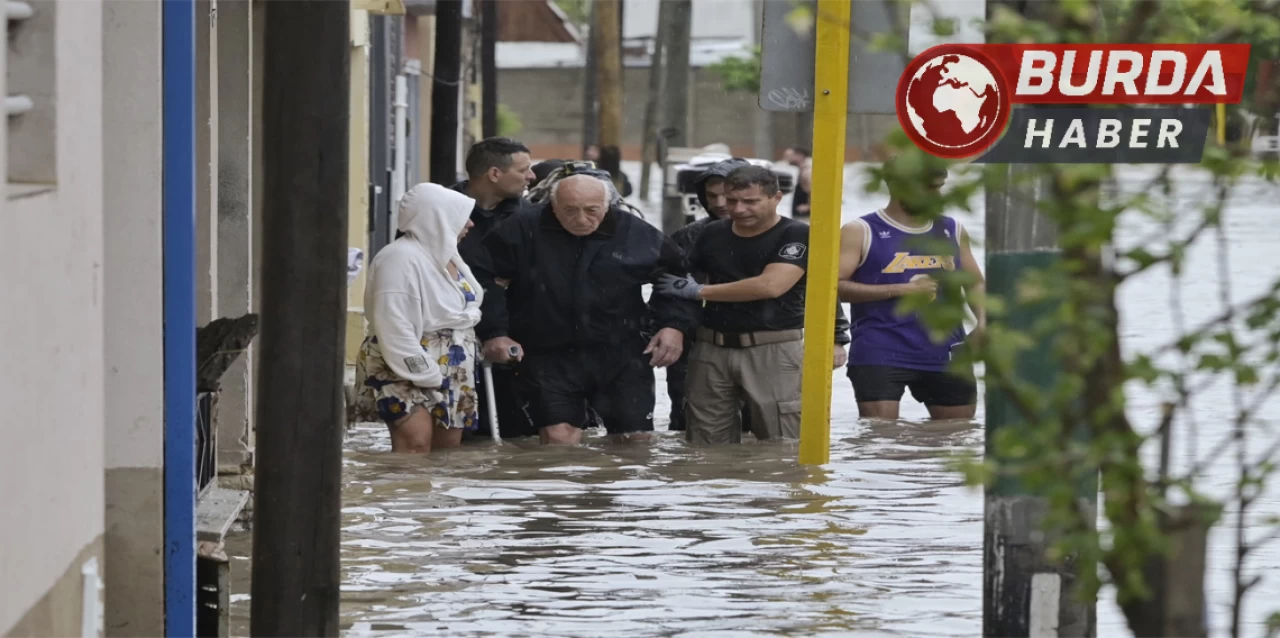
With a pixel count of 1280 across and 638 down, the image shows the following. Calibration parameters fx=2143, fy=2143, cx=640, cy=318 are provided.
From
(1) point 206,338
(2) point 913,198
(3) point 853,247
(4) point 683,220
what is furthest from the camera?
(4) point 683,220

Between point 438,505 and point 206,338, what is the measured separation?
208 centimetres

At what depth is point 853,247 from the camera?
11.0 m

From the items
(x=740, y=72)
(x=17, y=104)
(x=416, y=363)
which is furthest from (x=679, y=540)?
(x=740, y=72)

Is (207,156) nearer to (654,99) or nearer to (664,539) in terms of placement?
(664,539)

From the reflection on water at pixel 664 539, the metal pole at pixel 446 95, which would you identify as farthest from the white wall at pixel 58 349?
the metal pole at pixel 446 95

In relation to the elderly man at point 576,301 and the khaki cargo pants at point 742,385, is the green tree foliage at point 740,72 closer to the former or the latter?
the khaki cargo pants at point 742,385

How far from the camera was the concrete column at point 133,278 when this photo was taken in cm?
568

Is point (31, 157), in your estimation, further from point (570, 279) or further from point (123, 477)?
point (570, 279)

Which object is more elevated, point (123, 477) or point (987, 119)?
point (987, 119)

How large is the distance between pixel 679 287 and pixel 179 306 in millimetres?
5435

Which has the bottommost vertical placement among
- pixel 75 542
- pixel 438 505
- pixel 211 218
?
pixel 438 505

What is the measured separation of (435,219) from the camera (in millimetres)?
10172

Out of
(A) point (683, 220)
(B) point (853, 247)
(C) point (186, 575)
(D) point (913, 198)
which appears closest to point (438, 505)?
(B) point (853, 247)

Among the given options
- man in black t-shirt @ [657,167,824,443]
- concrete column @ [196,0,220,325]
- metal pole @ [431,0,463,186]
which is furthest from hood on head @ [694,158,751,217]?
metal pole @ [431,0,463,186]
